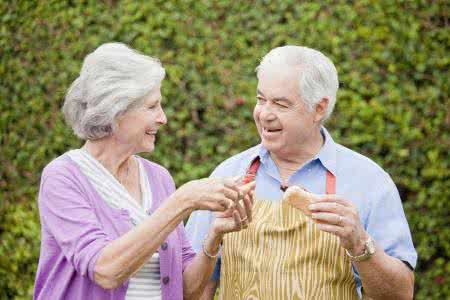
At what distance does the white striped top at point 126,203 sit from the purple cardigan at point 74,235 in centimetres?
3

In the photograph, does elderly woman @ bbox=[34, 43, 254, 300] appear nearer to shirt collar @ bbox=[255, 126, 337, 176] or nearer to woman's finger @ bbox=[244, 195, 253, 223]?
woman's finger @ bbox=[244, 195, 253, 223]

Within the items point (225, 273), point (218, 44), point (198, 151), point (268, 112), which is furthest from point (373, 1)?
point (225, 273)

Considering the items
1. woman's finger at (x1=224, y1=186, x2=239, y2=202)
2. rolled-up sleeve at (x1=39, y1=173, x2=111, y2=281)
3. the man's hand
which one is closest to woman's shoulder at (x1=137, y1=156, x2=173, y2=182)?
rolled-up sleeve at (x1=39, y1=173, x2=111, y2=281)

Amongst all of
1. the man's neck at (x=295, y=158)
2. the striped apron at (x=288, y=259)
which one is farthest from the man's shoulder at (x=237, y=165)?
the striped apron at (x=288, y=259)

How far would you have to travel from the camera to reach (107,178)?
12.1 feet

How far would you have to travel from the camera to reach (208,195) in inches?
137

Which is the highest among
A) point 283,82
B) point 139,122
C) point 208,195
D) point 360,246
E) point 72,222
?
point 283,82

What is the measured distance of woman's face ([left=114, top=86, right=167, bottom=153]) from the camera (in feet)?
12.2

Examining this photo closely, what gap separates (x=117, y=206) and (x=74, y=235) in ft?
0.83

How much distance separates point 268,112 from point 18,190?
3377 millimetres

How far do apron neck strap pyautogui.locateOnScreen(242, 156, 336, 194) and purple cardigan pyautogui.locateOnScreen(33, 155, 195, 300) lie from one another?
18.7 inches

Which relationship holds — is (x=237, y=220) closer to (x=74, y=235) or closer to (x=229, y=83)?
(x=74, y=235)

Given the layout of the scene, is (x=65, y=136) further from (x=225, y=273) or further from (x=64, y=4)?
(x=225, y=273)

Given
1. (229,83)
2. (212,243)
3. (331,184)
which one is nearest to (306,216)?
(331,184)
